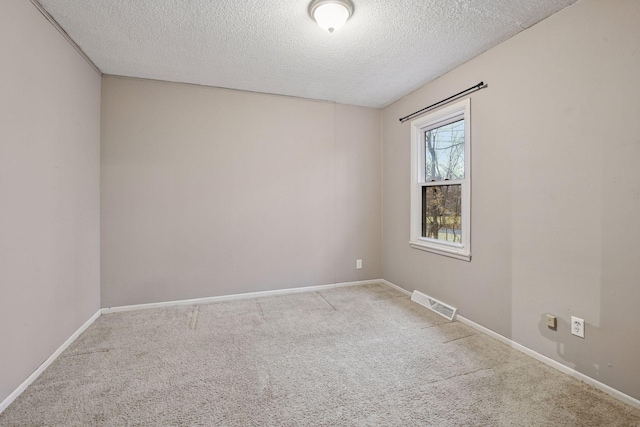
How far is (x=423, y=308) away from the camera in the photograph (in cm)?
320

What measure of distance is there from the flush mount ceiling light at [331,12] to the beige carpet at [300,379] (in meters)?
2.41

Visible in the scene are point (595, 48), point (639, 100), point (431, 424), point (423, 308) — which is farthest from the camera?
point (423, 308)

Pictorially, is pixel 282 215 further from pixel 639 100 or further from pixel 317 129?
pixel 639 100

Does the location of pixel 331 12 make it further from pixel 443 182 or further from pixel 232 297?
pixel 232 297

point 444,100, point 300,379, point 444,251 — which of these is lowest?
point 300,379

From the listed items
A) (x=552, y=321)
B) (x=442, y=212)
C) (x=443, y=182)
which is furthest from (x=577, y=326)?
(x=443, y=182)

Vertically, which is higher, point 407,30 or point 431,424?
point 407,30

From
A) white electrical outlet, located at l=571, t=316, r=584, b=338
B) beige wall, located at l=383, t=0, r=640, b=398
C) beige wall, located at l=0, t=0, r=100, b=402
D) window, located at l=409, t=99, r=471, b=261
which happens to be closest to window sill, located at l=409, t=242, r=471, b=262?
window, located at l=409, t=99, r=471, b=261

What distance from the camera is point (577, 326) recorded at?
1.93 m

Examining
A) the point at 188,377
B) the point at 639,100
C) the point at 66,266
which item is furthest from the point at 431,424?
the point at 66,266

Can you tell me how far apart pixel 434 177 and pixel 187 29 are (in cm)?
280

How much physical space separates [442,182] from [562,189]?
1.23 m

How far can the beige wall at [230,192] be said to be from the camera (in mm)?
3096

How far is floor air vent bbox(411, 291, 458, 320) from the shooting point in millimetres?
2920
